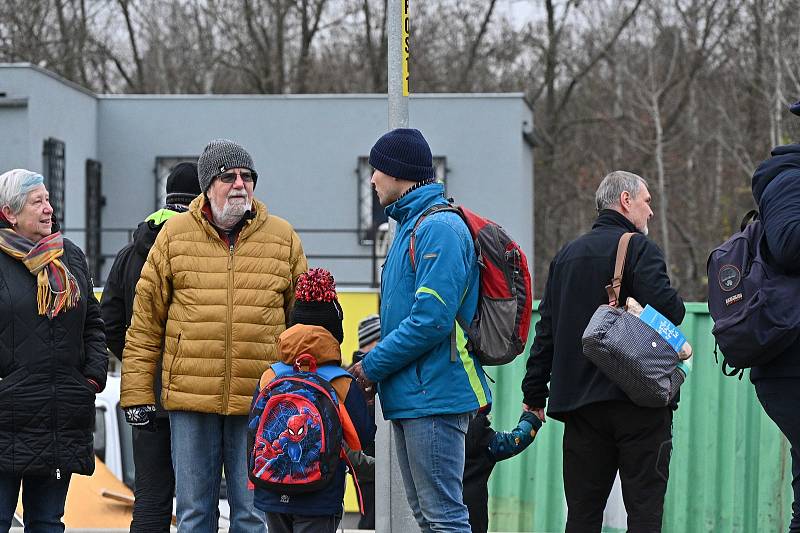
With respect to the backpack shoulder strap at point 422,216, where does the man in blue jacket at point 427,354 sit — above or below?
below

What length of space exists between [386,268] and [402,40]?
172 cm

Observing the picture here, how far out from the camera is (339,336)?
5227 millimetres

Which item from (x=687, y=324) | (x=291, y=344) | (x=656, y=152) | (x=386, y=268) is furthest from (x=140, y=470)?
(x=656, y=152)

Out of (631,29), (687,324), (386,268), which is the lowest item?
(687,324)

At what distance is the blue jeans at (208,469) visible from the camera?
5457 millimetres

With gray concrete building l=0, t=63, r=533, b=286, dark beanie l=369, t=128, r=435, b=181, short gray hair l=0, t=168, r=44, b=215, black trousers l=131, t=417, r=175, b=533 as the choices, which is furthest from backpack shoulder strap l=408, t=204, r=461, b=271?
gray concrete building l=0, t=63, r=533, b=286

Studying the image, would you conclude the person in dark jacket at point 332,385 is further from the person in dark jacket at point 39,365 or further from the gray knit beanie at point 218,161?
the person in dark jacket at point 39,365

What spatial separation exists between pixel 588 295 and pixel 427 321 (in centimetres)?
118

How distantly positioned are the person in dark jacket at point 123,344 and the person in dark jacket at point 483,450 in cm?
140

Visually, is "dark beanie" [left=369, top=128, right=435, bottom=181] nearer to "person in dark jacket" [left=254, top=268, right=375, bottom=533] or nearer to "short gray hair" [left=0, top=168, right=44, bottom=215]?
"person in dark jacket" [left=254, top=268, right=375, bottom=533]

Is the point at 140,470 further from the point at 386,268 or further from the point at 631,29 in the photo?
the point at 631,29

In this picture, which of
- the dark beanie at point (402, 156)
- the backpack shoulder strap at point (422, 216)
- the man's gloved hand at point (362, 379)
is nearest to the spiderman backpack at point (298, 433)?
the man's gloved hand at point (362, 379)

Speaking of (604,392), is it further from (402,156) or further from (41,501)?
(41,501)

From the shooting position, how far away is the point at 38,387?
5254 millimetres
